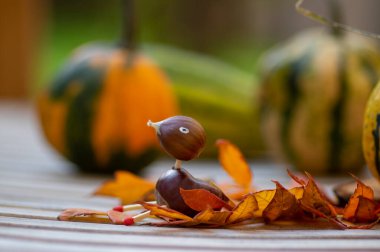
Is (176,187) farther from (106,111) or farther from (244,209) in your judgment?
(106,111)

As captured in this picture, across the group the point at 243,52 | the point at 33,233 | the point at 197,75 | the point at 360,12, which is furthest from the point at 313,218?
the point at 243,52

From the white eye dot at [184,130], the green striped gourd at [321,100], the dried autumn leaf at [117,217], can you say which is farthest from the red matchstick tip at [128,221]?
the green striped gourd at [321,100]

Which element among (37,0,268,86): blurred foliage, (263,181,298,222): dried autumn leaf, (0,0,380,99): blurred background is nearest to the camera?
(263,181,298,222): dried autumn leaf

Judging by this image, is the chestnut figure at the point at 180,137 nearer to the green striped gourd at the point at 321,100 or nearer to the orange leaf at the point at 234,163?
the orange leaf at the point at 234,163

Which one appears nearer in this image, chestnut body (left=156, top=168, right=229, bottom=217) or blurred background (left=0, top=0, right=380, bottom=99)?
chestnut body (left=156, top=168, right=229, bottom=217)

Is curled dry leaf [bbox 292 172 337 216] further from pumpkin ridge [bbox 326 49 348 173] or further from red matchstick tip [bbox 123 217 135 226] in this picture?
pumpkin ridge [bbox 326 49 348 173]

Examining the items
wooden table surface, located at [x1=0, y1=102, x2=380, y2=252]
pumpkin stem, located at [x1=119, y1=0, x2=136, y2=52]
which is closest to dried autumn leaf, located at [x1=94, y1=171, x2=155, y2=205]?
wooden table surface, located at [x1=0, y1=102, x2=380, y2=252]
